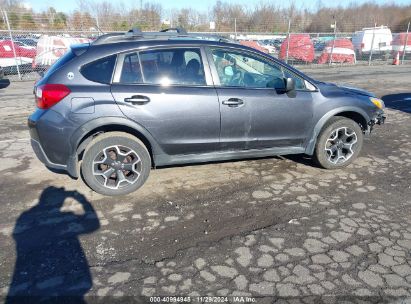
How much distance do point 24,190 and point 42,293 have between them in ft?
6.46

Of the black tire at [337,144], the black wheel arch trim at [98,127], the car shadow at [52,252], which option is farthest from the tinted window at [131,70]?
the black tire at [337,144]

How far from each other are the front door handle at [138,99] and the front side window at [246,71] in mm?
925

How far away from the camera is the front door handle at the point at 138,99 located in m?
3.56

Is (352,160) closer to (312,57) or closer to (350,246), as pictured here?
Result: (350,246)

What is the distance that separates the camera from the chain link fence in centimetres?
1375

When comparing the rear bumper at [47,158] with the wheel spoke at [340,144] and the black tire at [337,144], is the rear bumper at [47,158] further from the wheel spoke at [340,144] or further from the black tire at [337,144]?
the wheel spoke at [340,144]

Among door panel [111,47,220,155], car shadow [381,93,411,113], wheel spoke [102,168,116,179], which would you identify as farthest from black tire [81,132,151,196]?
car shadow [381,93,411,113]

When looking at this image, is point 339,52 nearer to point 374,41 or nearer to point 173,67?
point 374,41

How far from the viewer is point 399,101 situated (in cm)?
925

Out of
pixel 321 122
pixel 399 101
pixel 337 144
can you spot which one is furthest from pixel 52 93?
pixel 399 101

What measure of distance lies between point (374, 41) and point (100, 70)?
24.2 metres

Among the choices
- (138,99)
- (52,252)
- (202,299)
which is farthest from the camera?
(138,99)

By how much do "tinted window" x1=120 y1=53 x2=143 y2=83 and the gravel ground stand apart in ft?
4.32

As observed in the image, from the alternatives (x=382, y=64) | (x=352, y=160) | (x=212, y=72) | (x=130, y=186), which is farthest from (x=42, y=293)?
(x=382, y=64)
